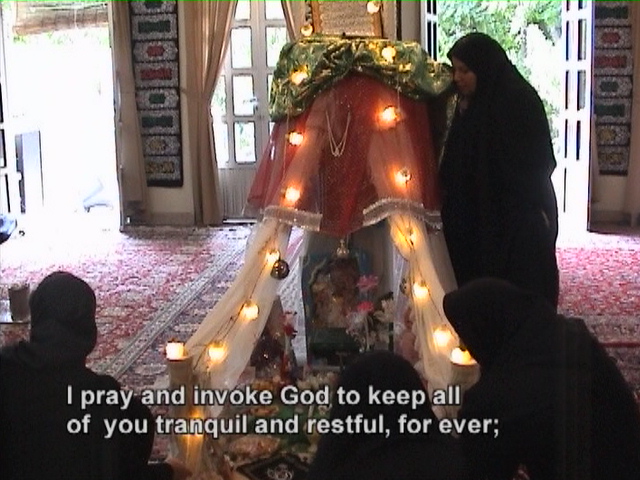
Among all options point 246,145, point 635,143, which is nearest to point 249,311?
point 246,145

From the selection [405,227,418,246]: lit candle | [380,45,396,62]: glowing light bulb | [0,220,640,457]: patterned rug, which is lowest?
[0,220,640,457]: patterned rug

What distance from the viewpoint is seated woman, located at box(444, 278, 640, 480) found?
1799mm

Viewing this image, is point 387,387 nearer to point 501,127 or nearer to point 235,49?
point 501,127

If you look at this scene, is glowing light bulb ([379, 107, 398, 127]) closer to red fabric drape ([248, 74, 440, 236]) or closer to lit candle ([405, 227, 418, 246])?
red fabric drape ([248, 74, 440, 236])

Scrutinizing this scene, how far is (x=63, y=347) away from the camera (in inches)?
70.9

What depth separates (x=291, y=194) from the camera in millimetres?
3094

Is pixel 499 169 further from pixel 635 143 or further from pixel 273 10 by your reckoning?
pixel 273 10

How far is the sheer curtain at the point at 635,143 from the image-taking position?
260 inches

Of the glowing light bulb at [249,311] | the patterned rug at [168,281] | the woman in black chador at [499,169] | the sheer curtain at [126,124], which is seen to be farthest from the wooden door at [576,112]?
the glowing light bulb at [249,311]

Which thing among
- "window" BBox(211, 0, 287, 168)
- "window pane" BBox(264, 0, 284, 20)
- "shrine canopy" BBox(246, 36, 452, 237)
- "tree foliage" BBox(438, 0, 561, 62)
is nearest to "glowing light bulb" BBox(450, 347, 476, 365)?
"shrine canopy" BBox(246, 36, 452, 237)

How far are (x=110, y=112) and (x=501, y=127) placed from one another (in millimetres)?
5663

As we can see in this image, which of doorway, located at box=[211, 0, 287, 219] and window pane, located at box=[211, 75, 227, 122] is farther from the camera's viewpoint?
window pane, located at box=[211, 75, 227, 122]

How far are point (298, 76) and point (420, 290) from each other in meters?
0.86

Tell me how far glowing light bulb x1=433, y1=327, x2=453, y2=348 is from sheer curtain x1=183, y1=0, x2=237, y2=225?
427cm
